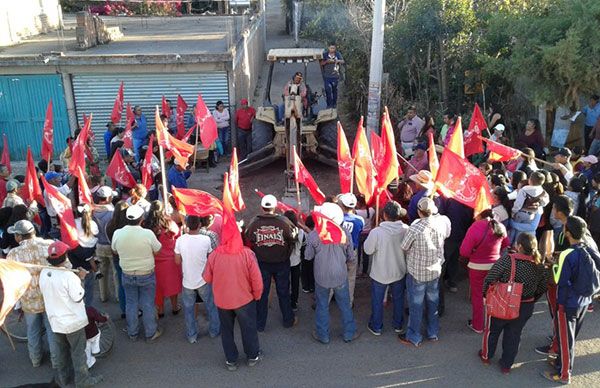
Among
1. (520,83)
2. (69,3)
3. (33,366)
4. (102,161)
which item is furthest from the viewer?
(69,3)

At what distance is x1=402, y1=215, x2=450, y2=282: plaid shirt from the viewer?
6.03m

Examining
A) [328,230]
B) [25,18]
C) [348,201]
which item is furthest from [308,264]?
[25,18]

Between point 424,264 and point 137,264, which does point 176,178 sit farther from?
point 424,264

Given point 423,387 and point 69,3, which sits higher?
point 69,3

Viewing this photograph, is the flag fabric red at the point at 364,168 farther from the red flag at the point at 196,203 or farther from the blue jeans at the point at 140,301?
the blue jeans at the point at 140,301

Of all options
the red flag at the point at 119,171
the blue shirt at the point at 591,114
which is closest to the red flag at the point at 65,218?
the red flag at the point at 119,171

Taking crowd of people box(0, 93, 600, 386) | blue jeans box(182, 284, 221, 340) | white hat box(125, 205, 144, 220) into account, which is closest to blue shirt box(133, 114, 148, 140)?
crowd of people box(0, 93, 600, 386)

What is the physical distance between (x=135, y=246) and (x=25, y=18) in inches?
571

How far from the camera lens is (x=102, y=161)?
1375 cm

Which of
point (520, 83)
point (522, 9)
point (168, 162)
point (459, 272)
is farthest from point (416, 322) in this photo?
point (522, 9)

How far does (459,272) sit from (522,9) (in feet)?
24.6

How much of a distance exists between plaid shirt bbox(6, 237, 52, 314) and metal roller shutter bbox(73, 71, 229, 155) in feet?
26.9

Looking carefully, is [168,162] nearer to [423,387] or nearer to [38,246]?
[38,246]

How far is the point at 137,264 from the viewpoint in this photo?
625 centimetres
